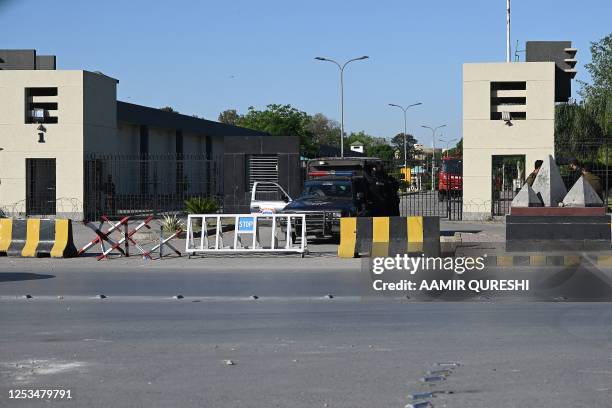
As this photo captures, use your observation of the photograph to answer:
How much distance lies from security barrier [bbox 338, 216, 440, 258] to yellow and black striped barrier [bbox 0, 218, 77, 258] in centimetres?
601

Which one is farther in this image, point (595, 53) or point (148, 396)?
point (595, 53)

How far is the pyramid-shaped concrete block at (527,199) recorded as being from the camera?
19078 mm

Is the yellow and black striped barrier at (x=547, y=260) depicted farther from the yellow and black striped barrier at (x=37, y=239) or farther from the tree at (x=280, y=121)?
the tree at (x=280, y=121)

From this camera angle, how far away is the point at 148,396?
734 centimetres

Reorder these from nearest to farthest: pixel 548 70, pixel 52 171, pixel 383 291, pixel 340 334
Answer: pixel 340 334
pixel 383 291
pixel 548 70
pixel 52 171

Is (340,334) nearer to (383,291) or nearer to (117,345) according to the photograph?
(117,345)

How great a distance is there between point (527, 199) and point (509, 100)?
14211 millimetres

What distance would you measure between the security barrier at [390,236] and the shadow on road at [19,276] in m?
6.32

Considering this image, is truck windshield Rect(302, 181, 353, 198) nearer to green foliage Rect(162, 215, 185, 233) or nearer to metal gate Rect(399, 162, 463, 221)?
green foliage Rect(162, 215, 185, 233)

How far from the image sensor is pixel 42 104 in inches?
1357

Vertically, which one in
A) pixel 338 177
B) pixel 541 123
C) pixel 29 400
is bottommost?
pixel 29 400

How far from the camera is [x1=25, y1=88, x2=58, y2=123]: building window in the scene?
34.2 meters

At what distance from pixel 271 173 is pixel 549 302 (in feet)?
70.7

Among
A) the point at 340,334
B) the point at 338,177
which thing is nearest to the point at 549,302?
the point at 340,334
